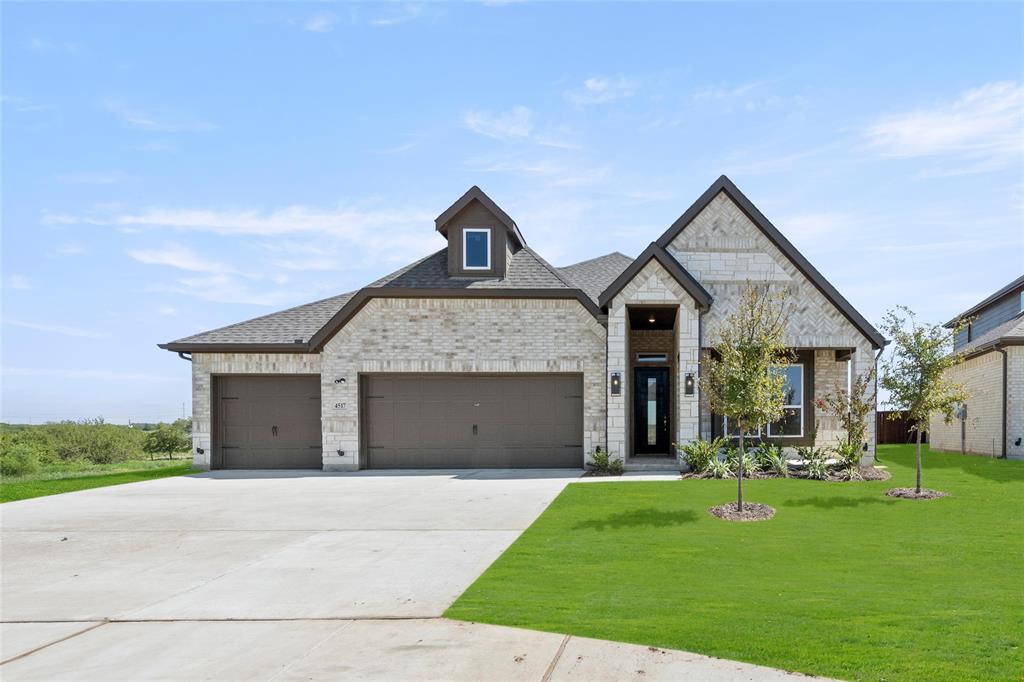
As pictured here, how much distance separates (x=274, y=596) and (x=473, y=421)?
13.1 metres

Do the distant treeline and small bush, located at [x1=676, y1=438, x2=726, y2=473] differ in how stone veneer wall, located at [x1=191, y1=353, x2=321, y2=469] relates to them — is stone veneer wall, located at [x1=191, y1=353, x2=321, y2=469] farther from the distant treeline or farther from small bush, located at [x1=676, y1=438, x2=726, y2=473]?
the distant treeline

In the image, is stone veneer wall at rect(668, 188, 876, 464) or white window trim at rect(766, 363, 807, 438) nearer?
stone veneer wall at rect(668, 188, 876, 464)

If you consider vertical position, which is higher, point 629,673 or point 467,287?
point 467,287

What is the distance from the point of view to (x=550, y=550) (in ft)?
29.3

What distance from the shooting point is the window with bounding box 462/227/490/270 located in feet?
68.0

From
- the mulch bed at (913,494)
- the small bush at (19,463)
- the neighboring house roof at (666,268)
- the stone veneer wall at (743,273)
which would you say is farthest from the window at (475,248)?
the small bush at (19,463)

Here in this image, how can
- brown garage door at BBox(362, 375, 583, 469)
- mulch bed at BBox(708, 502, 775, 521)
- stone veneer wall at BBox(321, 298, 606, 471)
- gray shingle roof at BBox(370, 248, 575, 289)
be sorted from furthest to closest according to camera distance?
1. gray shingle roof at BBox(370, 248, 575, 289)
2. brown garage door at BBox(362, 375, 583, 469)
3. stone veneer wall at BBox(321, 298, 606, 471)
4. mulch bed at BBox(708, 502, 775, 521)

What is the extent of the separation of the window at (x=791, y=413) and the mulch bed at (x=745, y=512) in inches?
336

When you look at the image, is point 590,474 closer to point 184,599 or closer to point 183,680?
point 184,599

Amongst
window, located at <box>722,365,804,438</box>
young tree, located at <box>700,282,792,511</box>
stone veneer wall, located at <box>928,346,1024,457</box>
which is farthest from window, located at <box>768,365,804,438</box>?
young tree, located at <box>700,282,792,511</box>

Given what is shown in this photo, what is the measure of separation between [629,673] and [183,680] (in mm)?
3122

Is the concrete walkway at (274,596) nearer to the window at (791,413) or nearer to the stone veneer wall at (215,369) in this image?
the stone veneer wall at (215,369)

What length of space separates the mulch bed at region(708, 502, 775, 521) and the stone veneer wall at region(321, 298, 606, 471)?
7542 mm

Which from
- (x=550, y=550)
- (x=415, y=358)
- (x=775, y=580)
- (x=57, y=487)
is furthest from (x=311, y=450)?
(x=775, y=580)
